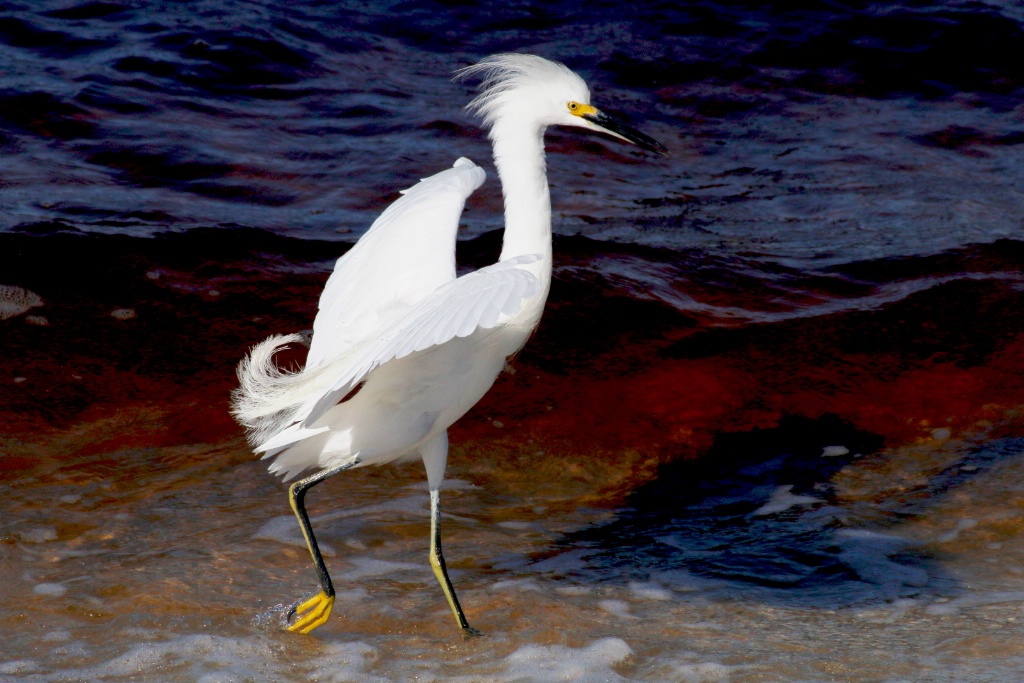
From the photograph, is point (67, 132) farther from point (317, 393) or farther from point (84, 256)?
point (317, 393)

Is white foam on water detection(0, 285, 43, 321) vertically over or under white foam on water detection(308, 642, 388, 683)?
over

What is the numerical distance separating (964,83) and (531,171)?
772cm

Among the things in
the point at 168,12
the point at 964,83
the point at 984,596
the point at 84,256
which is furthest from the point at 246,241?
the point at 964,83

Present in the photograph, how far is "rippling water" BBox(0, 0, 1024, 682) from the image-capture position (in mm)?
3336

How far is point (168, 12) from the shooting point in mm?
9477

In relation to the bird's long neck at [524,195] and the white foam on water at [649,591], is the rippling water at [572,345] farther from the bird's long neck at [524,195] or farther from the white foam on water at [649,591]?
the bird's long neck at [524,195]

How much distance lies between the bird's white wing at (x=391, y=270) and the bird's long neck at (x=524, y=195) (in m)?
0.22

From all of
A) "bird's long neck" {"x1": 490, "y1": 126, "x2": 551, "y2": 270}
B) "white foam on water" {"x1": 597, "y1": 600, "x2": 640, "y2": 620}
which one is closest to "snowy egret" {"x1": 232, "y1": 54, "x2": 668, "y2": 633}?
"bird's long neck" {"x1": 490, "y1": 126, "x2": 551, "y2": 270}

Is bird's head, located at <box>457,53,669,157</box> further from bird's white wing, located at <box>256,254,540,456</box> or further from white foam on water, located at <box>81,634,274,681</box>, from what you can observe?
white foam on water, located at <box>81,634,274,681</box>

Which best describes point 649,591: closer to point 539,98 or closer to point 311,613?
point 311,613

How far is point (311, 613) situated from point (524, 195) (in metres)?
1.51

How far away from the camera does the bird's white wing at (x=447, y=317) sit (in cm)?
252

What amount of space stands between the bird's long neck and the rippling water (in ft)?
3.85

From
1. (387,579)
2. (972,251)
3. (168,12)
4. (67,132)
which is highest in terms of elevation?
(168,12)
